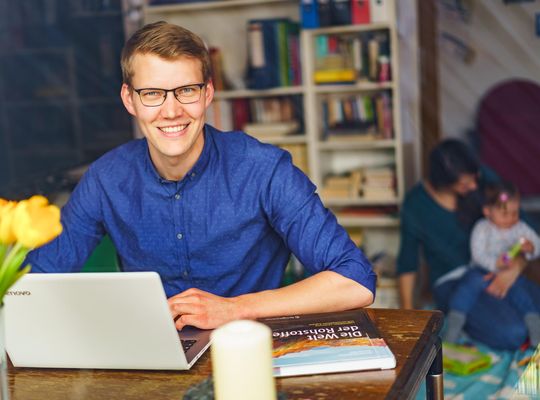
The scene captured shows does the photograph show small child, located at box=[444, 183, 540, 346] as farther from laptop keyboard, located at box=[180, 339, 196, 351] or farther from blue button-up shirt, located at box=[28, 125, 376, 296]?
laptop keyboard, located at box=[180, 339, 196, 351]

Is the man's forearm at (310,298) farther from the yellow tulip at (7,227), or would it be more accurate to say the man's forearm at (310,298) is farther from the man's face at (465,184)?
the man's face at (465,184)

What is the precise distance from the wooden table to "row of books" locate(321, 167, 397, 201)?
2.31 m

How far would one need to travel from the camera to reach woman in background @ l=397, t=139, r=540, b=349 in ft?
10.3

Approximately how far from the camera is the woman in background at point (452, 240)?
10.3 feet

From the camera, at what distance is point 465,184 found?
323 centimetres

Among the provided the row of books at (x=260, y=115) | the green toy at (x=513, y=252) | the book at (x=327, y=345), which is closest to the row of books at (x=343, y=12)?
the row of books at (x=260, y=115)

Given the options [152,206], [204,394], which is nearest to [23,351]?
[204,394]

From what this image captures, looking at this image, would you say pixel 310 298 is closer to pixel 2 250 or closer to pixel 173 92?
pixel 173 92

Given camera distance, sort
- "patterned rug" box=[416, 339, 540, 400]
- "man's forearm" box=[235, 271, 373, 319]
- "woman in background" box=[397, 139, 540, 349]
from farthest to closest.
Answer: "woman in background" box=[397, 139, 540, 349] < "patterned rug" box=[416, 339, 540, 400] < "man's forearm" box=[235, 271, 373, 319]

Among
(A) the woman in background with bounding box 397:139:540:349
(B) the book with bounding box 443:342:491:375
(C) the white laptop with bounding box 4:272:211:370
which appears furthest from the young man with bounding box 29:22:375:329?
(A) the woman in background with bounding box 397:139:540:349

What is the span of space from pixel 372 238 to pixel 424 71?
0.83 m

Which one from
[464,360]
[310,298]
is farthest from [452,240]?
[310,298]

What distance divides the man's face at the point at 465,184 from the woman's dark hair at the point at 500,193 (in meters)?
0.06

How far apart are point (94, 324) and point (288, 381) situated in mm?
285
